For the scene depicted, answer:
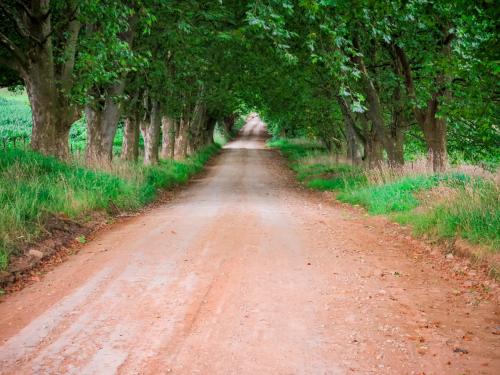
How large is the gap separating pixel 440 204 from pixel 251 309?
5.64 meters

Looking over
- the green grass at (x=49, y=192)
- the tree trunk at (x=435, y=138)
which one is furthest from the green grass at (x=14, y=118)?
the tree trunk at (x=435, y=138)

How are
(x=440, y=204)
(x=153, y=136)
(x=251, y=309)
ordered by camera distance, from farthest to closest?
(x=153, y=136)
(x=440, y=204)
(x=251, y=309)

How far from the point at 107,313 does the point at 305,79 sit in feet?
55.0

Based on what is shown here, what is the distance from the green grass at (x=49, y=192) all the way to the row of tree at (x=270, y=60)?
4.84 ft

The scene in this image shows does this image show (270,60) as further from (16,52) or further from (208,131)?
(208,131)

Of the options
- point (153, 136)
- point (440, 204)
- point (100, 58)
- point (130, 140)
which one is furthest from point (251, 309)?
point (153, 136)

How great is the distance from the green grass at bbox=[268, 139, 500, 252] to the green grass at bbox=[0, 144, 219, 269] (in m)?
6.34

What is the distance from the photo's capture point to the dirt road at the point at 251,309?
162 inches

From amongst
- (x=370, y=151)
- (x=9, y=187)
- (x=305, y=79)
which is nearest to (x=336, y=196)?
(x=370, y=151)

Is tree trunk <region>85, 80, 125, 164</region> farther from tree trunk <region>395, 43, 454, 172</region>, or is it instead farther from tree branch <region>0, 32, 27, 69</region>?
tree trunk <region>395, 43, 454, 172</region>

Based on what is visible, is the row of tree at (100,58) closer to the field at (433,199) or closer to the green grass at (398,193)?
the green grass at (398,193)

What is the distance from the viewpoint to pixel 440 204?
9477 millimetres

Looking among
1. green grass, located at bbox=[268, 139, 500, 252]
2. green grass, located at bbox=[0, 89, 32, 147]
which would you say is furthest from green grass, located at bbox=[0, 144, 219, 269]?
green grass, located at bbox=[0, 89, 32, 147]

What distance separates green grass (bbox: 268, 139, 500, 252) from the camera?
→ 7.73 meters
